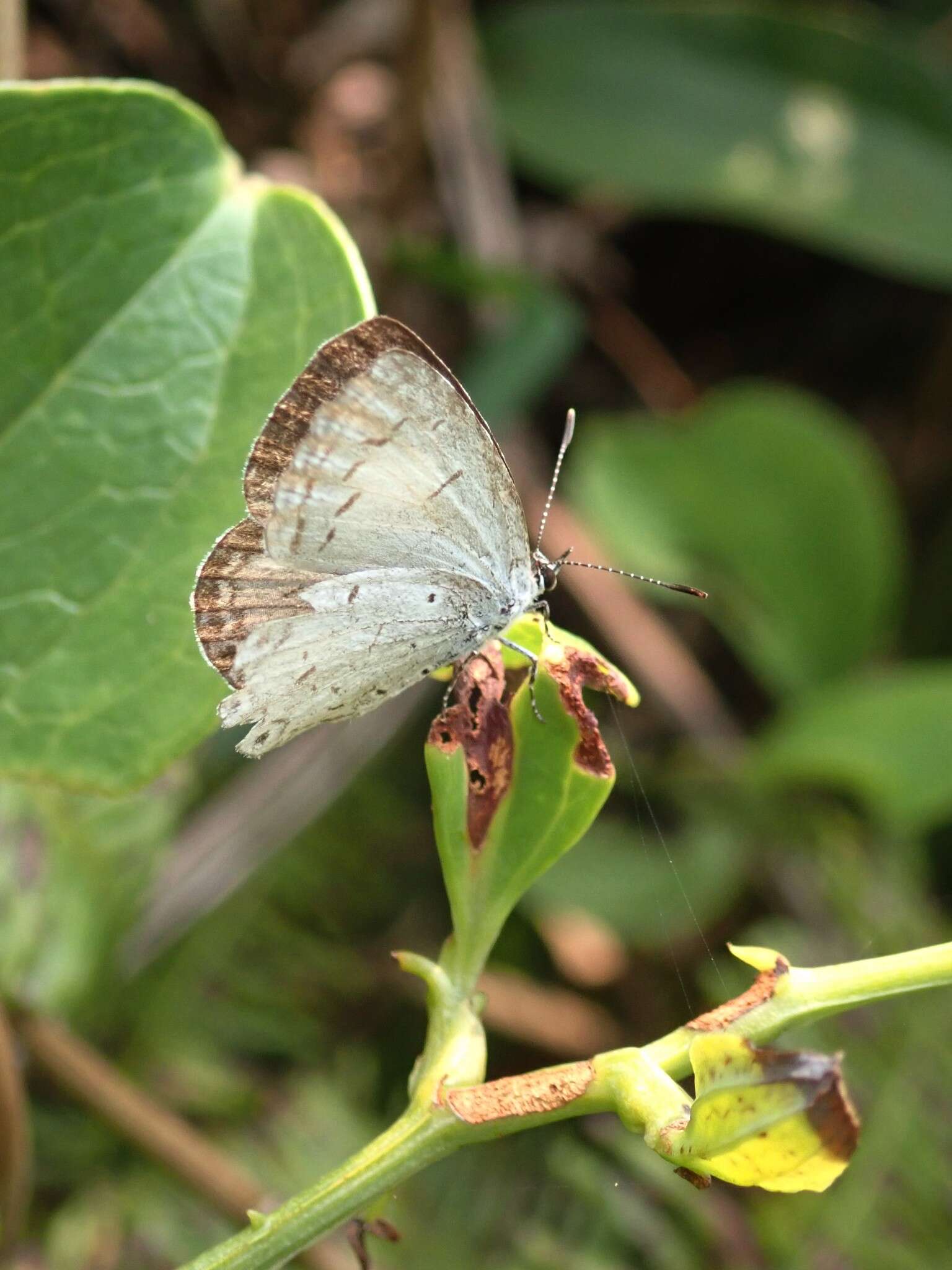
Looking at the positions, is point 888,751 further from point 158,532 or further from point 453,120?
point 453,120

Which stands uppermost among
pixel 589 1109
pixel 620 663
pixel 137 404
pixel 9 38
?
pixel 9 38

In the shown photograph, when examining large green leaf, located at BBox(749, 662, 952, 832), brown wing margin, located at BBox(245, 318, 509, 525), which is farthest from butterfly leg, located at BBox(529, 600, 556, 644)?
large green leaf, located at BBox(749, 662, 952, 832)

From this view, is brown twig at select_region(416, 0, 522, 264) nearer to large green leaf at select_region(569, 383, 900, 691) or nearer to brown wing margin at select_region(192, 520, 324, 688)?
large green leaf at select_region(569, 383, 900, 691)

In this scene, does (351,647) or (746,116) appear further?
(746,116)

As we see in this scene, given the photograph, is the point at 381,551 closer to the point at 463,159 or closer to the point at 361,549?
the point at 361,549

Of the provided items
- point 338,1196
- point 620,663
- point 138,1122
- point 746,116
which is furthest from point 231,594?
point 746,116

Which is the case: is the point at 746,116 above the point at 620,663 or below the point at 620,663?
above

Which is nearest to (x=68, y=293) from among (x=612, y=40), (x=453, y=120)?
(x=453, y=120)
